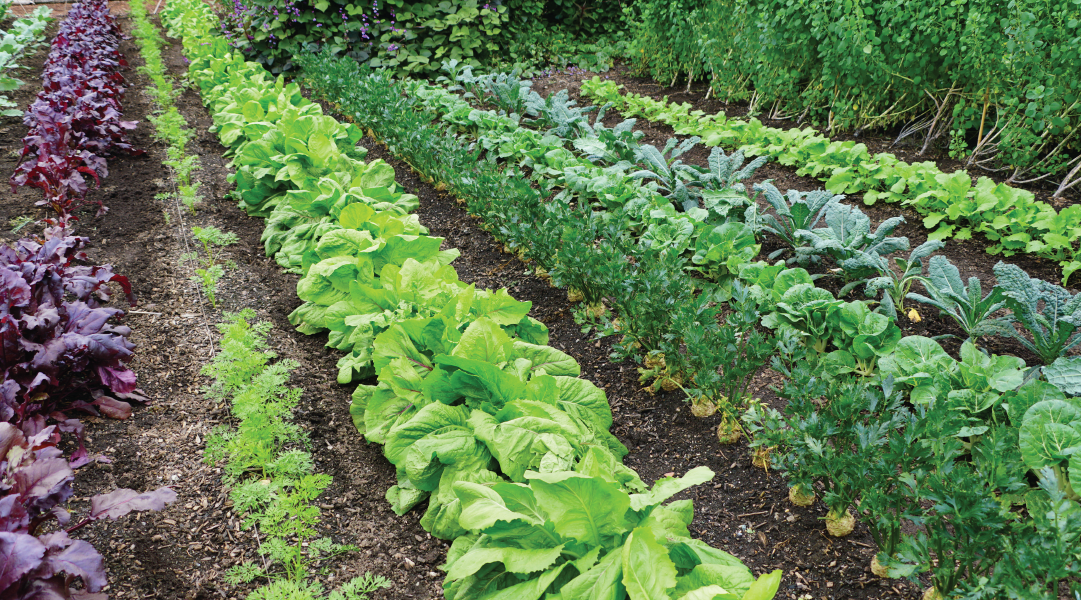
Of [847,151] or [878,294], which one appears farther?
[847,151]

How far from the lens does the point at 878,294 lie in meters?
3.51

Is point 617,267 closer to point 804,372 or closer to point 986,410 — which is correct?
point 804,372

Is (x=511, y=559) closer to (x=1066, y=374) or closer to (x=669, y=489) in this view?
Result: (x=669, y=489)

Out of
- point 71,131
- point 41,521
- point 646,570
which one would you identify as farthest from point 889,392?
point 71,131

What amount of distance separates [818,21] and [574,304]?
382 centimetres

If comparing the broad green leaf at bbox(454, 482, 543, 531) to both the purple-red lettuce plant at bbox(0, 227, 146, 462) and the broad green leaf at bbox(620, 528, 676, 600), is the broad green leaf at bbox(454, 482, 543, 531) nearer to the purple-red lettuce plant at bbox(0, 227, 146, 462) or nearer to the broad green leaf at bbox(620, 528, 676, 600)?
the broad green leaf at bbox(620, 528, 676, 600)

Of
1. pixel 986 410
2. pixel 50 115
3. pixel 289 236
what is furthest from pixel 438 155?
pixel 986 410

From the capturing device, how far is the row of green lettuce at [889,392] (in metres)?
1.64

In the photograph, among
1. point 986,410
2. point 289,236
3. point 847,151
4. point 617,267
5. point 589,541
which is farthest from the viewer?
point 847,151

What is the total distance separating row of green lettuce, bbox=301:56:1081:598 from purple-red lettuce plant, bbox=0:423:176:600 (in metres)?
1.95

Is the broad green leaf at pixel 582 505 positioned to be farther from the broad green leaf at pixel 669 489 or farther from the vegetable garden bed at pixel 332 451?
the vegetable garden bed at pixel 332 451

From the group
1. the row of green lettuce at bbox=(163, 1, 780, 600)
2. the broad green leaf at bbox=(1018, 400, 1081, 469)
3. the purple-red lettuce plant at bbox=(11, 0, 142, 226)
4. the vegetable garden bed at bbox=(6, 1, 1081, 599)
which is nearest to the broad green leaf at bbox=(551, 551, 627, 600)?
the row of green lettuce at bbox=(163, 1, 780, 600)

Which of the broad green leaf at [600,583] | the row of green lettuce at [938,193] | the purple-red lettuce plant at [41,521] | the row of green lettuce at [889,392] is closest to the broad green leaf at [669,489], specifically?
the broad green leaf at [600,583]

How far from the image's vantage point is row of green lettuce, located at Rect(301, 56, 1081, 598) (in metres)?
1.64
